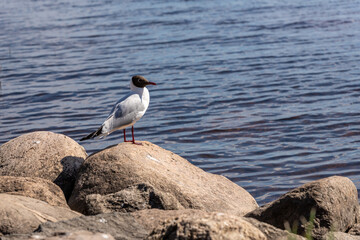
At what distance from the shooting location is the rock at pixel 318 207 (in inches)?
194

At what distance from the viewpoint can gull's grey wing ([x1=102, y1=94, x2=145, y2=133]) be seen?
6336mm

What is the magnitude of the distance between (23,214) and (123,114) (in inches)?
81.7

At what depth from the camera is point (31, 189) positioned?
5488 mm

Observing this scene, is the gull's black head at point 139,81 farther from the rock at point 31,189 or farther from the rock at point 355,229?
the rock at point 355,229

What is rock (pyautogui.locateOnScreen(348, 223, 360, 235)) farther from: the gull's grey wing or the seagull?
the gull's grey wing

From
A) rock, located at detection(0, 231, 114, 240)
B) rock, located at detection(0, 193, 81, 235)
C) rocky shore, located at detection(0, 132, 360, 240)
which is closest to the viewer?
rock, located at detection(0, 231, 114, 240)

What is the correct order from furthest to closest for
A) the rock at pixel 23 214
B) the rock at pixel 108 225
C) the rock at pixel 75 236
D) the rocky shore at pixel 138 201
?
the rock at pixel 23 214, the rock at pixel 108 225, the rocky shore at pixel 138 201, the rock at pixel 75 236

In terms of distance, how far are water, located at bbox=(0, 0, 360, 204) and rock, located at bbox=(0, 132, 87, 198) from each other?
2.35 m

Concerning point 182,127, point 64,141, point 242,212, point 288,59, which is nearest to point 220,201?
point 242,212

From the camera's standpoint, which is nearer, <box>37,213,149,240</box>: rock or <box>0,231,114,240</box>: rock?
<box>0,231,114,240</box>: rock

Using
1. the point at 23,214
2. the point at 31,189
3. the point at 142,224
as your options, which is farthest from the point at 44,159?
the point at 142,224

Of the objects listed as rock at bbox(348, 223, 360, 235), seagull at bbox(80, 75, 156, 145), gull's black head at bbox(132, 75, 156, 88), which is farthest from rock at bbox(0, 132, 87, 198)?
rock at bbox(348, 223, 360, 235)

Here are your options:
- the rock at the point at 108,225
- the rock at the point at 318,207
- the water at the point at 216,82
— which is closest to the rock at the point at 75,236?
the rock at the point at 108,225

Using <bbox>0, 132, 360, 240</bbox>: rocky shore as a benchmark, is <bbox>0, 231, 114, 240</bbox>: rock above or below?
above
